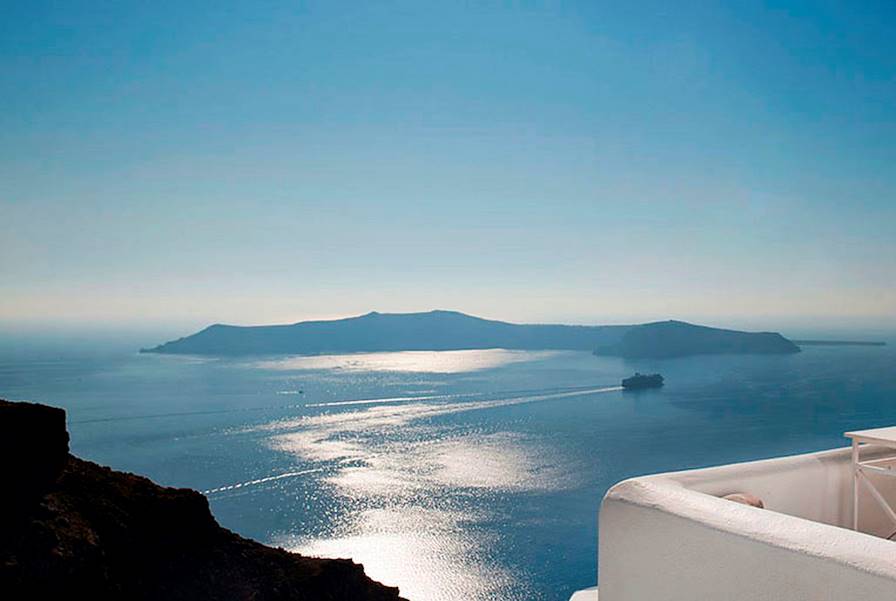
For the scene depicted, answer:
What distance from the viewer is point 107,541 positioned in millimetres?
5461

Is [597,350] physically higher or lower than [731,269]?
lower

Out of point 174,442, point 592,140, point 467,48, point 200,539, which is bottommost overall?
point 174,442

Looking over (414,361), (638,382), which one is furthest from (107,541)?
(414,361)

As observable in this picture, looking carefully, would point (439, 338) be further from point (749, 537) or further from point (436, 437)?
point (749, 537)

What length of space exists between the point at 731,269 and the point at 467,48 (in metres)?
23.9

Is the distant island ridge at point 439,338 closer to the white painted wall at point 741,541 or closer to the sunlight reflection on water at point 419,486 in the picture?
the sunlight reflection on water at point 419,486

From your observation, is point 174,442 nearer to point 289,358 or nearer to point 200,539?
point 200,539

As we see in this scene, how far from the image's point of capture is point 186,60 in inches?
907

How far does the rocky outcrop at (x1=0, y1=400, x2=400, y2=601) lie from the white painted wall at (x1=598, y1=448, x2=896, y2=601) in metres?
3.97

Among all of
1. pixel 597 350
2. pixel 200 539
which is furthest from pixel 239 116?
pixel 597 350

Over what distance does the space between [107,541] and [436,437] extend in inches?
808

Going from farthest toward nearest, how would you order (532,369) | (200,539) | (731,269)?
(532,369) → (731,269) → (200,539)

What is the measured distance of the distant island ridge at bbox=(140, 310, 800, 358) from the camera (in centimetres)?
4831

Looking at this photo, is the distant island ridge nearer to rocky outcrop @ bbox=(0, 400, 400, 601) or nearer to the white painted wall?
rocky outcrop @ bbox=(0, 400, 400, 601)
